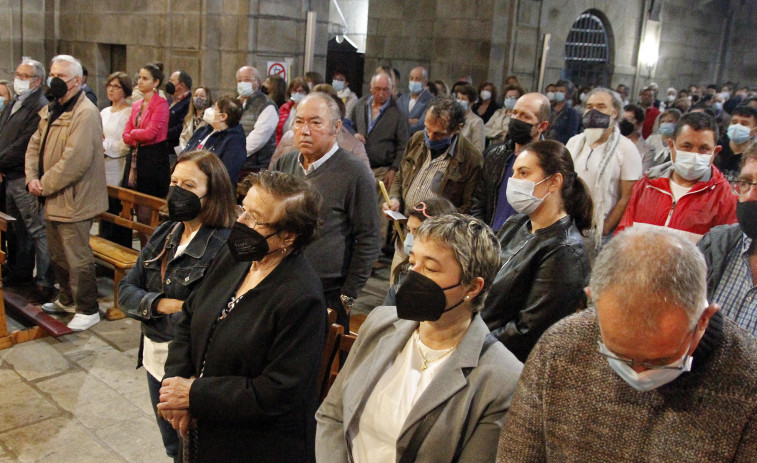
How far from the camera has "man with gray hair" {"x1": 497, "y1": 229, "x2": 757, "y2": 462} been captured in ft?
4.58

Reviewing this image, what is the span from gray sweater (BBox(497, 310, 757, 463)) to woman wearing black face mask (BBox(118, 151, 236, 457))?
1686mm

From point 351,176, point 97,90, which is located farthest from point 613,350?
point 97,90

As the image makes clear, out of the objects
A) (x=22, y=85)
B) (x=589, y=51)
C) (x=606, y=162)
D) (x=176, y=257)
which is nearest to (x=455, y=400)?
(x=176, y=257)

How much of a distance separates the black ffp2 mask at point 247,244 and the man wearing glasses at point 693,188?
199 cm

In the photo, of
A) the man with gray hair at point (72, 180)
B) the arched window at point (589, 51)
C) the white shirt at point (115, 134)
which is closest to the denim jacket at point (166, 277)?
the man with gray hair at point (72, 180)

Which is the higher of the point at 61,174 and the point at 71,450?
the point at 61,174

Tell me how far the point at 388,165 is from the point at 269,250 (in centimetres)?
408

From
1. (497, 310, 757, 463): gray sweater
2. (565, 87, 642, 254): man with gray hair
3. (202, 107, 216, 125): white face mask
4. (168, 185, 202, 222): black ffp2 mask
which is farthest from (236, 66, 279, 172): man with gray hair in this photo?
(497, 310, 757, 463): gray sweater

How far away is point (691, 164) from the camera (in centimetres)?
375

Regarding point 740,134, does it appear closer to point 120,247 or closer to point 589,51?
point 120,247

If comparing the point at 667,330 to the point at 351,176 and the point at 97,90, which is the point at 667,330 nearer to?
the point at 351,176

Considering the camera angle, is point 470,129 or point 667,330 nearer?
point 667,330

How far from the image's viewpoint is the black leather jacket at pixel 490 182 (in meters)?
4.23

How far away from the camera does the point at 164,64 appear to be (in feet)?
34.4
